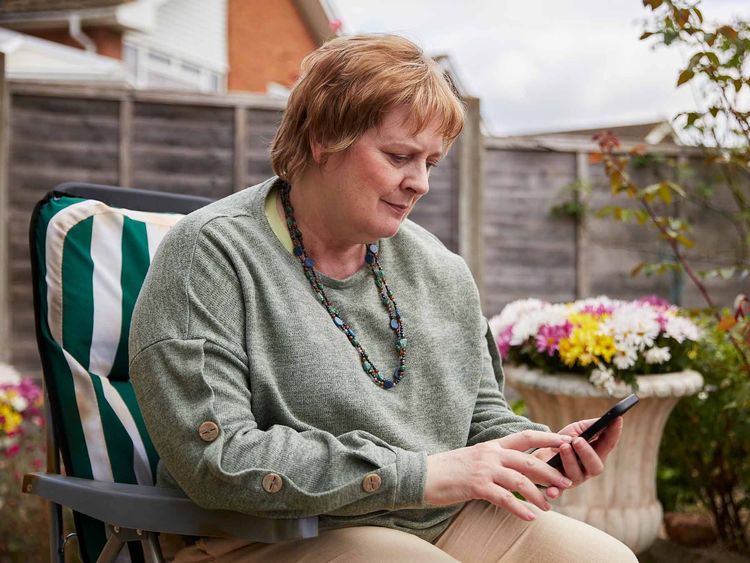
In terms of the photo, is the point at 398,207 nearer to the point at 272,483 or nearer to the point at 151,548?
the point at 272,483

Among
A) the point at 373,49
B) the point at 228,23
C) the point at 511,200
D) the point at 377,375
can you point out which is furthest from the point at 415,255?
the point at 228,23

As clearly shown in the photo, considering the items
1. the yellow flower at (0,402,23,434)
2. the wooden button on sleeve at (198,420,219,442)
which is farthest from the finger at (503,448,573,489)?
the yellow flower at (0,402,23,434)

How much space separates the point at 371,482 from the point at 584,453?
390 millimetres

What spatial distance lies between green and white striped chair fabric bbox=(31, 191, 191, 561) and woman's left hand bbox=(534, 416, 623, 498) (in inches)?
32.0

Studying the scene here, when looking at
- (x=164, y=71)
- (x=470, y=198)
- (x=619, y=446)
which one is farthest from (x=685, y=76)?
(x=164, y=71)

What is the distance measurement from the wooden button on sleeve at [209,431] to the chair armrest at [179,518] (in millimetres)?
125

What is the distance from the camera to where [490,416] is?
5.67 feet

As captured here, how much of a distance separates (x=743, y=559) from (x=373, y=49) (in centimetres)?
251

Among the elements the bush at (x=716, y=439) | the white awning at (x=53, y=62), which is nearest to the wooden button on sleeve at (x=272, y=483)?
the bush at (x=716, y=439)

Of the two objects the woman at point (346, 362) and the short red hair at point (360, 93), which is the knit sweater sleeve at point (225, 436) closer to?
the woman at point (346, 362)

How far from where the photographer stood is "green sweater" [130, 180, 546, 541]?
4.30ft

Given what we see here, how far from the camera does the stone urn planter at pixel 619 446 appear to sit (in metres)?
2.72

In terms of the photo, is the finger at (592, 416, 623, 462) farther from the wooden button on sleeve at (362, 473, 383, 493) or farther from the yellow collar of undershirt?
the yellow collar of undershirt

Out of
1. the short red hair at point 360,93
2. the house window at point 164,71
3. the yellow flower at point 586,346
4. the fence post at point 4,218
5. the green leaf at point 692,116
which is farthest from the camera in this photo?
the house window at point 164,71
